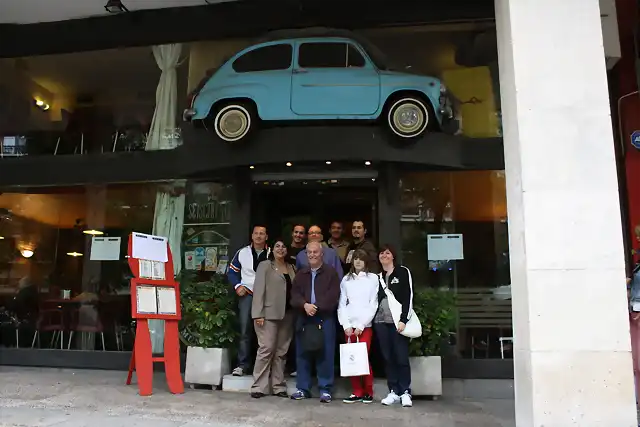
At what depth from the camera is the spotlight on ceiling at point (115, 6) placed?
829 centimetres

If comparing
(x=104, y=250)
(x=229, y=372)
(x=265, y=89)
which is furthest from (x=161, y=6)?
(x=229, y=372)

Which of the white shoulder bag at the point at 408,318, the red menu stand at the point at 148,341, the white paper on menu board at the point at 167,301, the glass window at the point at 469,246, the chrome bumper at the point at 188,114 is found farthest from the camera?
the chrome bumper at the point at 188,114

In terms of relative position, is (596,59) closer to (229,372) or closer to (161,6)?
(229,372)

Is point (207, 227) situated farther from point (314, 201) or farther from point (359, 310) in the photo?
point (359, 310)

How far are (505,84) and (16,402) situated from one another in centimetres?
566

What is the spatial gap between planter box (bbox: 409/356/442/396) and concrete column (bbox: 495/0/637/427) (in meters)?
1.85

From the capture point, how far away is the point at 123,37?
29.2 ft

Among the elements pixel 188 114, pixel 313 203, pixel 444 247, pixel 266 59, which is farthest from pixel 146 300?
pixel 444 247

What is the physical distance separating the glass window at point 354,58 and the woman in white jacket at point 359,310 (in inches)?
115

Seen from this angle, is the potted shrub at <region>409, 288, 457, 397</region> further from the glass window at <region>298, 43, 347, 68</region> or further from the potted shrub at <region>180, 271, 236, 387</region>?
the glass window at <region>298, 43, 347, 68</region>

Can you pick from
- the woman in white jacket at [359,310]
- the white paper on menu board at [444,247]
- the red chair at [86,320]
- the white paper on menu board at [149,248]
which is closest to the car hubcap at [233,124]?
the white paper on menu board at [149,248]

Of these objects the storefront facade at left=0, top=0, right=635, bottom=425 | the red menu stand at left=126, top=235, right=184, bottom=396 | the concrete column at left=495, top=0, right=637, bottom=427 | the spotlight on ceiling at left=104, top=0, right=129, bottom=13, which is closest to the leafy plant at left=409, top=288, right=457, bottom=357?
the storefront facade at left=0, top=0, right=635, bottom=425

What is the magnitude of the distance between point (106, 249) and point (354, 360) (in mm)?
4662

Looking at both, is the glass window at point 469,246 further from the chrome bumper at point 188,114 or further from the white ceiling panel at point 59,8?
the white ceiling panel at point 59,8
